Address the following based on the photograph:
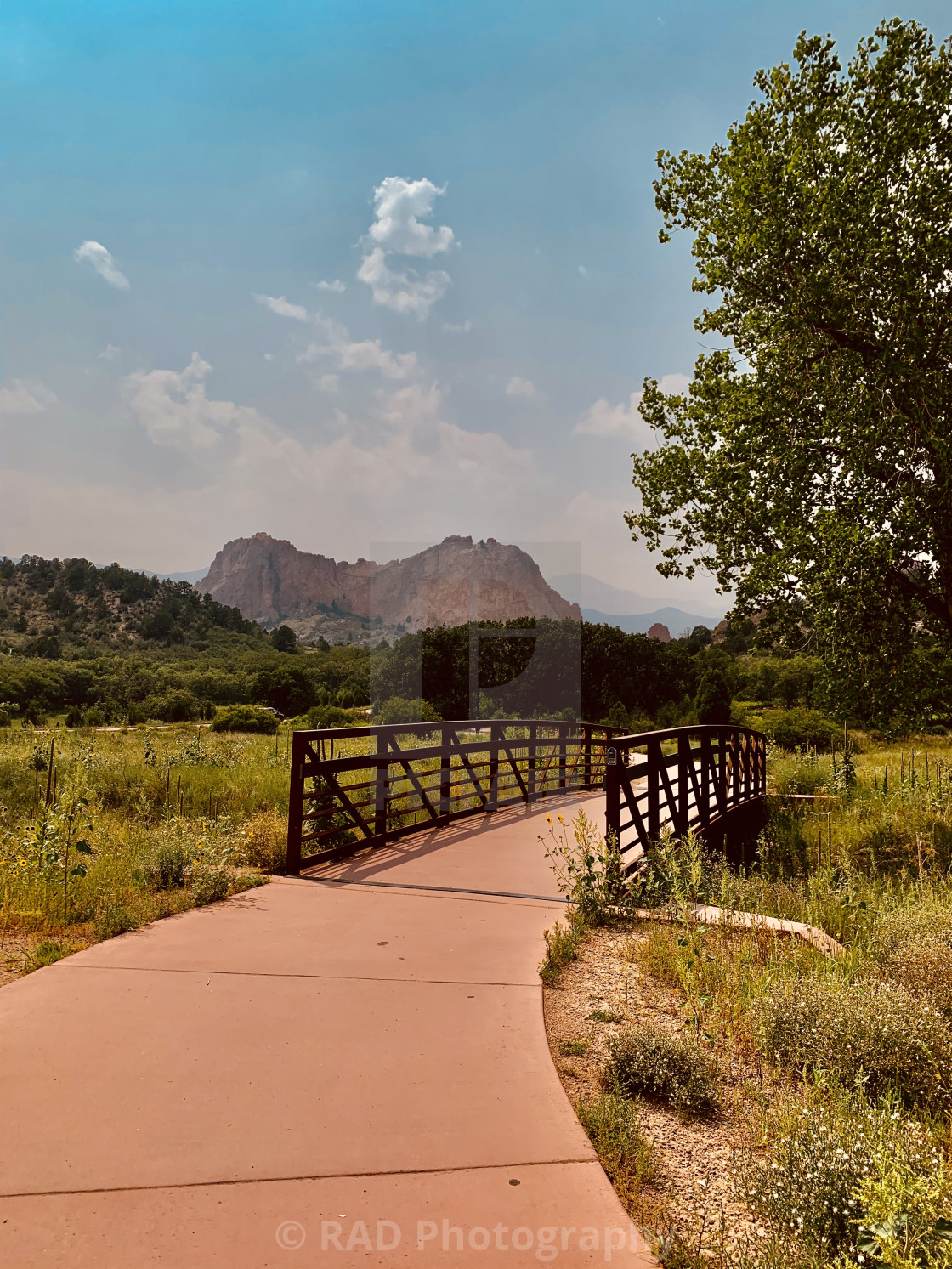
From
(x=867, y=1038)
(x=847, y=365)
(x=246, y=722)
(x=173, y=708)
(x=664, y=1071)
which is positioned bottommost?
(x=246, y=722)

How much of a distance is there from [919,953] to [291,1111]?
3.26 metres

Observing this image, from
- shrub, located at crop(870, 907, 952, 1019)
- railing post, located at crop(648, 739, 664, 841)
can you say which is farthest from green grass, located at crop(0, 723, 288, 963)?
shrub, located at crop(870, 907, 952, 1019)

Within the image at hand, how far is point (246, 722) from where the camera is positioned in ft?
133

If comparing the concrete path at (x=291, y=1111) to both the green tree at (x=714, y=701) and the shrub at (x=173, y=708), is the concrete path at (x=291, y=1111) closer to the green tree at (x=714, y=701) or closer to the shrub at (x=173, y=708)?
the green tree at (x=714, y=701)

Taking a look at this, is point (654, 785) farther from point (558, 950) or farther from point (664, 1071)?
point (664, 1071)

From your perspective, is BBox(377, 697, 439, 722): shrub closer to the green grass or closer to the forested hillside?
the green grass

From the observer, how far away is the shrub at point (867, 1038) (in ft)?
9.48

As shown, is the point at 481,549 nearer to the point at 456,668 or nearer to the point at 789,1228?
the point at 456,668

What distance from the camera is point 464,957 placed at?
14.5 ft

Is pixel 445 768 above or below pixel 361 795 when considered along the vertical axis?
above

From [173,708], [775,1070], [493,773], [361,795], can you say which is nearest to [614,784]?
[775,1070]

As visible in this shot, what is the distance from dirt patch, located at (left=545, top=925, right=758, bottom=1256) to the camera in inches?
86.1

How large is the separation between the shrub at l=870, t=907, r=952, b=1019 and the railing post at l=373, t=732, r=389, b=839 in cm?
472

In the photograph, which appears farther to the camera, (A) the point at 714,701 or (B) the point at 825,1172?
(A) the point at 714,701
